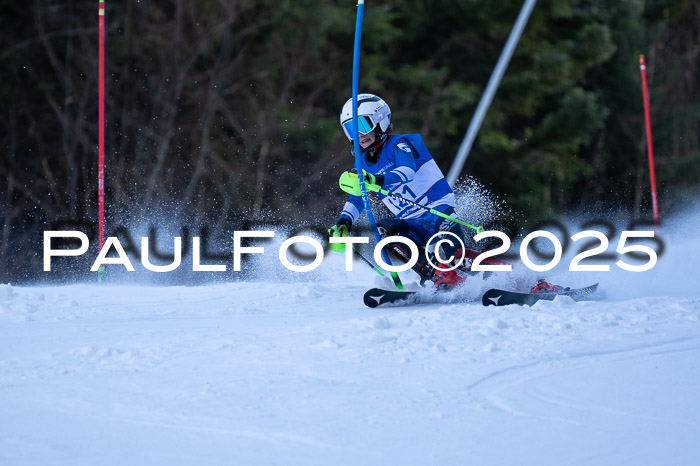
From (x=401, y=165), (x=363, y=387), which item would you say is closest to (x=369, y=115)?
(x=401, y=165)

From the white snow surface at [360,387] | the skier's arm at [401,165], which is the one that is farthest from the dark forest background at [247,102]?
the white snow surface at [360,387]

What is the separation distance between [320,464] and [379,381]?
0.93m

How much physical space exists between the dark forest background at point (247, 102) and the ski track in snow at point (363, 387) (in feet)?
30.7

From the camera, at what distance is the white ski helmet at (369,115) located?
664 centimetres

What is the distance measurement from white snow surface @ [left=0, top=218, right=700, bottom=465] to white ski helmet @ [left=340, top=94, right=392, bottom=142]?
1422mm

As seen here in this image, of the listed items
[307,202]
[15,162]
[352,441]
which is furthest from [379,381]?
[15,162]

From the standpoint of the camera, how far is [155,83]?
1677cm

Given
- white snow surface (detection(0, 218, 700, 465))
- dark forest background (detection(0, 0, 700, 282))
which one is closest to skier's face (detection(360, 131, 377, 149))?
white snow surface (detection(0, 218, 700, 465))

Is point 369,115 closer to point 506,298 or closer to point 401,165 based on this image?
point 401,165

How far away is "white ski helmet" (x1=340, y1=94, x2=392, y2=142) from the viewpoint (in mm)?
6645

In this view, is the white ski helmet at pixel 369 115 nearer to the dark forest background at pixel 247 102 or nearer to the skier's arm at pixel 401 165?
the skier's arm at pixel 401 165

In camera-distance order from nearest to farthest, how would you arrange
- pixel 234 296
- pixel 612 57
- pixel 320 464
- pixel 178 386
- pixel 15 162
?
pixel 320 464 < pixel 178 386 < pixel 234 296 < pixel 15 162 < pixel 612 57

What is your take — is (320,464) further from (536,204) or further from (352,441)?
(536,204)

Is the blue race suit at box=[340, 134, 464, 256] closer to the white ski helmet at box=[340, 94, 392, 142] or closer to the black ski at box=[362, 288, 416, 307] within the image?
the white ski helmet at box=[340, 94, 392, 142]
